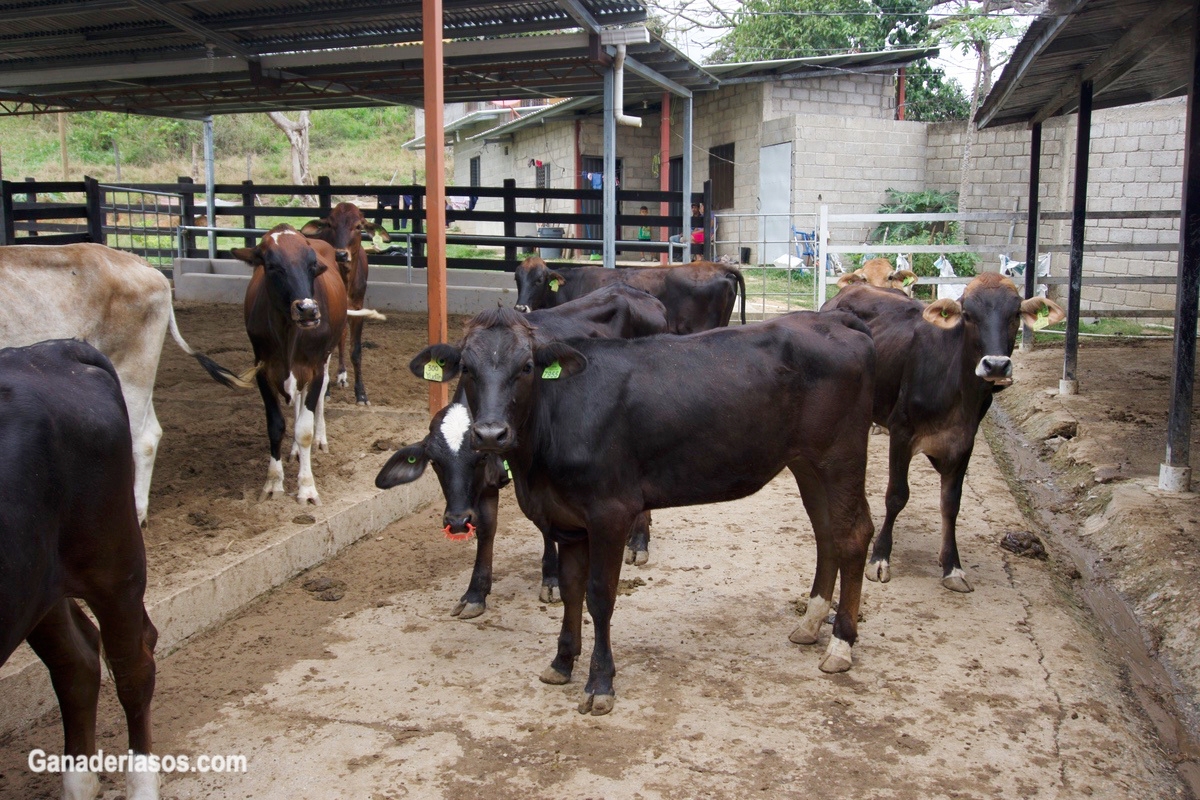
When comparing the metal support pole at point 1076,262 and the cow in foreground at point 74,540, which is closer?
the cow in foreground at point 74,540

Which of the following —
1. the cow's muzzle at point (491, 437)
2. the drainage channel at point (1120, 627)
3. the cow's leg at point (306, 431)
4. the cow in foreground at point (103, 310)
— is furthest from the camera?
the cow's leg at point (306, 431)

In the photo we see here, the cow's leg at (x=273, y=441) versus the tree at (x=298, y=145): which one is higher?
the tree at (x=298, y=145)

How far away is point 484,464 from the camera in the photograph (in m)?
4.22

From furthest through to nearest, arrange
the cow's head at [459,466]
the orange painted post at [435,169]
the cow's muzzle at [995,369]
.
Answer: the orange painted post at [435,169] → the cow's muzzle at [995,369] → the cow's head at [459,466]

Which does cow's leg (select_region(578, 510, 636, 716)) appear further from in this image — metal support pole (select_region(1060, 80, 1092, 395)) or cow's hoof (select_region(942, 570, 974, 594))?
metal support pole (select_region(1060, 80, 1092, 395))

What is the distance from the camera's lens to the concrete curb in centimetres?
373

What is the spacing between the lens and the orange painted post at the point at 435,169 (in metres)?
6.95

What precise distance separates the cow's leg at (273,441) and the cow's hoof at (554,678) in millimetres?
2642

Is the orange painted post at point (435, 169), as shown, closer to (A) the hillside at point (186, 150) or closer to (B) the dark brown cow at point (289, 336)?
(B) the dark brown cow at point (289, 336)

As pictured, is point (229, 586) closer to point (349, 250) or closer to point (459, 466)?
point (459, 466)

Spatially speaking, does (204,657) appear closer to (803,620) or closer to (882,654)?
(803,620)

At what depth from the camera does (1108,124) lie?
15133 millimetres

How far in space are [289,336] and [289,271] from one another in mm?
438

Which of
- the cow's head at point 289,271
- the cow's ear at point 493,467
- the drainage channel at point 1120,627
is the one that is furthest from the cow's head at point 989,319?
the cow's head at point 289,271
